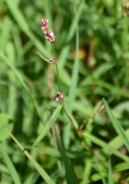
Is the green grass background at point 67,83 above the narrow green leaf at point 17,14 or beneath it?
beneath

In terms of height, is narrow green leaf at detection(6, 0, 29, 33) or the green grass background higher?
narrow green leaf at detection(6, 0, 29, 33)

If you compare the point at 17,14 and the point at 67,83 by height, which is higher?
the point at 17,14

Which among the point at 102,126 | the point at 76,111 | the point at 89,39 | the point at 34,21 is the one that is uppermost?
the point at 34,21

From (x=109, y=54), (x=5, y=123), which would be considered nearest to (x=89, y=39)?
(x=109, y=54)

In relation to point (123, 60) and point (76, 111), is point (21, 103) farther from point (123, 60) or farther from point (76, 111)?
point (123, 60)

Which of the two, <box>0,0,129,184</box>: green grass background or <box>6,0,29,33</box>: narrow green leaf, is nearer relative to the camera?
<box>0,0,129,184</box>: green grass background

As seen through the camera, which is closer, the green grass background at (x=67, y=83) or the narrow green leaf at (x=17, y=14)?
the green grass background at (x=67, y=83)

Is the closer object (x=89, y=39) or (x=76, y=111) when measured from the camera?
(x=76, y=111)

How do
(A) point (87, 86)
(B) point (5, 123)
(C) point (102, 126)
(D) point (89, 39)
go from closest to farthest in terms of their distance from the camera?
(B) point (5, 123) < (C) point (102, 126) < (A) point (87, 86) < (D) point (89, 39)
